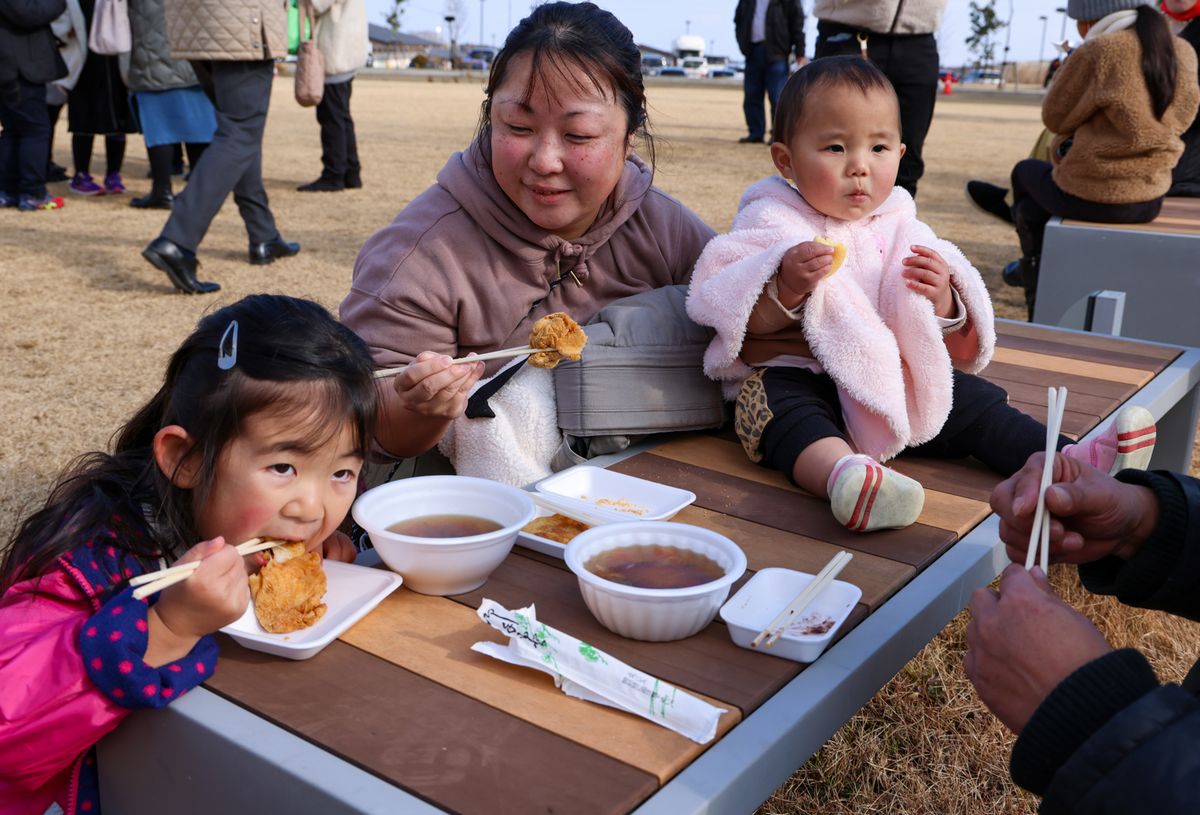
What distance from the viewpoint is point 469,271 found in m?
2.56

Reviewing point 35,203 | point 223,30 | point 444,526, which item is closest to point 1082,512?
point 444,526

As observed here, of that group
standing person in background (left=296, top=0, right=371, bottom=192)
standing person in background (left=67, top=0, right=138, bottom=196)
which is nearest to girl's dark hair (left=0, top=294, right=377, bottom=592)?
standing person in background (left=296, top=0, right=371, bottom=192)

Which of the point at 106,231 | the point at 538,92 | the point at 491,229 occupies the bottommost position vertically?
the point at 106,231

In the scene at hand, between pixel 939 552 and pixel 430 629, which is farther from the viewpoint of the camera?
pixel 939 552

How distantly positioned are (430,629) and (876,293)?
145cm

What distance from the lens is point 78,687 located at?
4.55 feet

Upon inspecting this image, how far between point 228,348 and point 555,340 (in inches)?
28.2

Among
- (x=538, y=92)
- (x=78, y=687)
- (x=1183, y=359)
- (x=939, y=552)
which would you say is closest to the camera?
(x=78, y=687)

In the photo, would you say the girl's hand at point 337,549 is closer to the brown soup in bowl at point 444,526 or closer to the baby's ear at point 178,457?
the brown soup in bowl at point 444,526

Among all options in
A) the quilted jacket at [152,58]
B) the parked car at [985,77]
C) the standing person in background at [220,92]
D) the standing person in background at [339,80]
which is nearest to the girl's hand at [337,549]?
the standing person in background at [220,92]

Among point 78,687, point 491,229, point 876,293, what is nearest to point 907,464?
point 876,293

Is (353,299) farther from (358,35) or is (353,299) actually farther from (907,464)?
(358,35)

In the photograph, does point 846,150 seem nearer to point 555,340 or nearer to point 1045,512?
point 555,340

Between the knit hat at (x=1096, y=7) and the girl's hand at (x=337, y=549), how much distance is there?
4695mm
